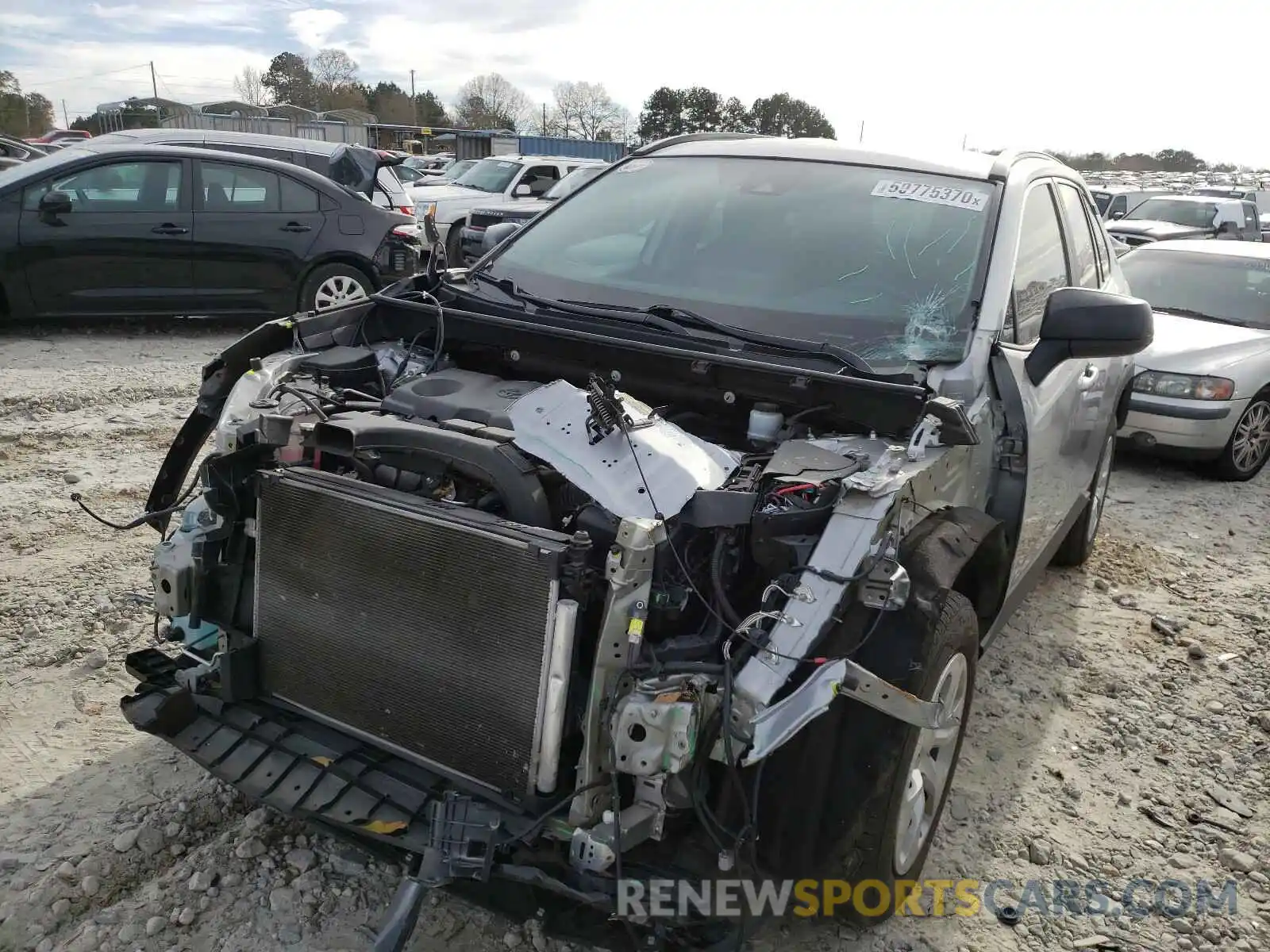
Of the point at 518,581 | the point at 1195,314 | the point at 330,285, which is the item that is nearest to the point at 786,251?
the point at 518,581

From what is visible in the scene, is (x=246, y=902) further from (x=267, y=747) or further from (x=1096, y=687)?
(x=1096, y=687)

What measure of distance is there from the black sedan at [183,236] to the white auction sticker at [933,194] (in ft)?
18.5

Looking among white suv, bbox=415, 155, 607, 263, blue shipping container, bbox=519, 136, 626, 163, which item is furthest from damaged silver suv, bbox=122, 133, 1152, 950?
blue shipping container, bbox=519, 136, 626, 163

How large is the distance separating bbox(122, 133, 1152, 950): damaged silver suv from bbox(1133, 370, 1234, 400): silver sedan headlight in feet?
12.2

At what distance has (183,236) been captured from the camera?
333 inches

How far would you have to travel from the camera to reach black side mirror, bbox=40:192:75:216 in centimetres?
788

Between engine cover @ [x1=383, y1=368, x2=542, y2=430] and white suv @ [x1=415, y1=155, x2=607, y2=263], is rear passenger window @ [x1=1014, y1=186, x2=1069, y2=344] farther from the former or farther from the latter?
white suv @ [x1=415, y1=155, x2=607, y2=263]

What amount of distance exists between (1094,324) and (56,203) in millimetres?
8110

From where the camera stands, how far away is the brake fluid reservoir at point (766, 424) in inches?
112

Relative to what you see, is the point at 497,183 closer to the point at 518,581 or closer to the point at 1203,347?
Answer: the point at 1203,347

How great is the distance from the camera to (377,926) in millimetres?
2471

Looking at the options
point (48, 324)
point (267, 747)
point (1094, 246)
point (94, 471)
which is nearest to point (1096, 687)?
point (1094, 246)

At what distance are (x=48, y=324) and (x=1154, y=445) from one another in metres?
8.95

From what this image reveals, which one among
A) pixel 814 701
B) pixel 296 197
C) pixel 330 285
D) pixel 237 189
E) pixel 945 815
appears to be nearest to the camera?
pixel 814 701
